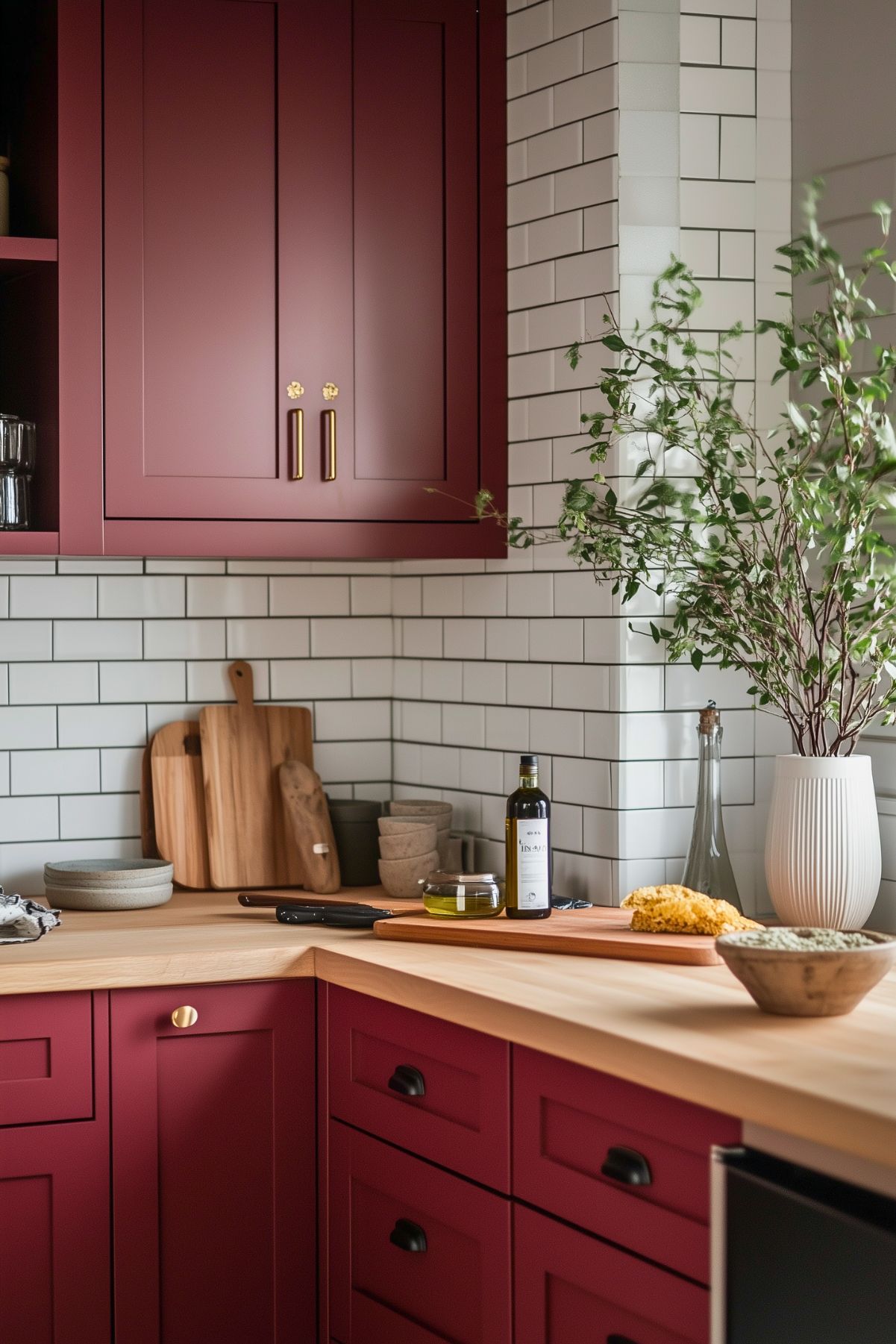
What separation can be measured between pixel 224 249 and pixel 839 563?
129 centimetres

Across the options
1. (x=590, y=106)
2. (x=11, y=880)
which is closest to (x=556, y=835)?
(x=11, y=880)

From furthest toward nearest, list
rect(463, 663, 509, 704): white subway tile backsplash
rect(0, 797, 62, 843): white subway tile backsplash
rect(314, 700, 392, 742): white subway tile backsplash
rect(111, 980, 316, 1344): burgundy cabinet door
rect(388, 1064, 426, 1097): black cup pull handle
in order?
rect(314, 700, 392, 742): white subway tile backsplash, rect(0, 797, 62, 843): white subway tile backsplash, rect(463, 663, 509, 704): white subway tile backsplash, rect(111, 980, 316, 1344): burgundy cabinet door, rect(388, 1064, 426, 1097): black cup pull handle

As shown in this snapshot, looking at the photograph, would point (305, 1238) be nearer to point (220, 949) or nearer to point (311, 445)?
point (220, 949)

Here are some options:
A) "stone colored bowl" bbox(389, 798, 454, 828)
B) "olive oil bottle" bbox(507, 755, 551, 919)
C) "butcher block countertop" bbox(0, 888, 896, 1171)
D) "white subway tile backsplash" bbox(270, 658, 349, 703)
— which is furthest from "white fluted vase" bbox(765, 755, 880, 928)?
"white subway tile backsplash" bbox(270, 658, 349, 703)

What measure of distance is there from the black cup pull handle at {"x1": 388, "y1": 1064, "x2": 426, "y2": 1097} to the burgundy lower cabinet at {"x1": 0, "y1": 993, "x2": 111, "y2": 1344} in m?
0.48

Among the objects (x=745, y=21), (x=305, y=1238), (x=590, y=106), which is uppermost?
(x=745, y=21)

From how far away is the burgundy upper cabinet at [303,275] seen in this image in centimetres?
284

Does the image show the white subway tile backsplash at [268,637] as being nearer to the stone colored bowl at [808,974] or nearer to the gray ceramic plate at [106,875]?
the gray ceramic plate at [106,875]

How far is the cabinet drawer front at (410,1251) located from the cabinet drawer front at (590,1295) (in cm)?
5

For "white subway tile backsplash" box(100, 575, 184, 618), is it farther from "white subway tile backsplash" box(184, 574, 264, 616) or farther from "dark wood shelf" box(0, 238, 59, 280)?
"dark wood shelf" box(0, 238, 59, 280)

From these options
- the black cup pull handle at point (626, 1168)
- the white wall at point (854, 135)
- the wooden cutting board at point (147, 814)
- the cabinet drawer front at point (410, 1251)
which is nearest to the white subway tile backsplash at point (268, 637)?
the wooden cutting board at point (147, 814)

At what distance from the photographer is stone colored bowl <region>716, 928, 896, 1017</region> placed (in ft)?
6.28

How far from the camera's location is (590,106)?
112 inches

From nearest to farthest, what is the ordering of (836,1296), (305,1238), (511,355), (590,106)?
(836,1296), (305,1238), (590,106), (511,355)
